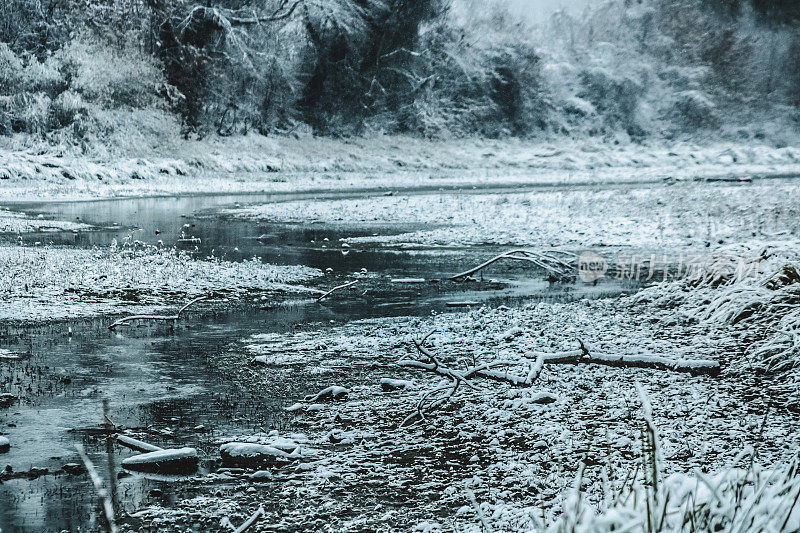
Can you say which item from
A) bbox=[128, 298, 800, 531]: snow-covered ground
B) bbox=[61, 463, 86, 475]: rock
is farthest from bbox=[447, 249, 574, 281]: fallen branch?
bbox=[61, 463, 86, 475]: rock

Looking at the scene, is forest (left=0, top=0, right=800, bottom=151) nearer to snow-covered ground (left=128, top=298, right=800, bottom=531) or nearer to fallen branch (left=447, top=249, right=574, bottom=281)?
fallen branch (left=447, top=249, right=574, bottom=281)

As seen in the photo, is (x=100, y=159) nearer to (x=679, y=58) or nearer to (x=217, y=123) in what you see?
(x=217, y=123)

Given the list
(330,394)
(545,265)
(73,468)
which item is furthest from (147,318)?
(545,265)

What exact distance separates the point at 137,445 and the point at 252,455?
85cm

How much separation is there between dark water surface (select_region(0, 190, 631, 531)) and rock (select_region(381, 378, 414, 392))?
0.70 meters

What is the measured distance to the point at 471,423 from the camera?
6797mm

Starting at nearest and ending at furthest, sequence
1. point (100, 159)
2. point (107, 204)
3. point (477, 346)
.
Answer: point (477, 346), point (107, 204), point (100, 159)

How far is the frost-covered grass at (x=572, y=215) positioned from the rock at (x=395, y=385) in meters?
12.9

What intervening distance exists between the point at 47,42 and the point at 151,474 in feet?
164

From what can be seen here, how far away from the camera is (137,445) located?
607 centimetres

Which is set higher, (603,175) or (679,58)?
(679,58)

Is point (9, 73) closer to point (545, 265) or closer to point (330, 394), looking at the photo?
point (545, 265)

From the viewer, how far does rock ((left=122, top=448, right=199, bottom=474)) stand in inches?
227

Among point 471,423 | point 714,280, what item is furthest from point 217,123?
point 471,423
